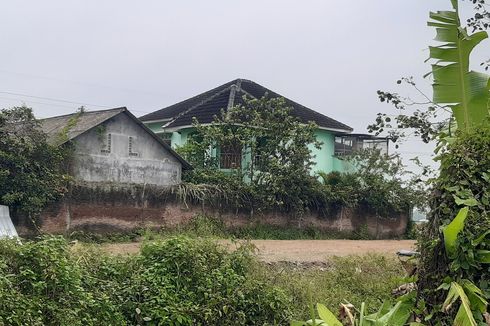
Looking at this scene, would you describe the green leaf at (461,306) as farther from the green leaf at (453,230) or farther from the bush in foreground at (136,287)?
the bush in foreground at (136,287)

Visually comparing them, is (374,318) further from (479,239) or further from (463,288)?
(479,239)

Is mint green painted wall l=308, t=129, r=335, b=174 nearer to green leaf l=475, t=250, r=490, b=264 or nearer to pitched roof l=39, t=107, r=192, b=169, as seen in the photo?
pitched roof l=39, t=107, r=192, b=169

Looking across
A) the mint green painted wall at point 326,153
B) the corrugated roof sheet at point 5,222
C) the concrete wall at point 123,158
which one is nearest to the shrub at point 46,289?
the corrugated roof sheet at point 5,222

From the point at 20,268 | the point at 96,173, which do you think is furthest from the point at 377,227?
the point at 20,268

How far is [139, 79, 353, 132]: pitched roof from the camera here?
2298 centimetres

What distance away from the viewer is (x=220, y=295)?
6.34 meters

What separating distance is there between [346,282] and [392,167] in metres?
14.6

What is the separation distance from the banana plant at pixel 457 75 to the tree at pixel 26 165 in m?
11.5

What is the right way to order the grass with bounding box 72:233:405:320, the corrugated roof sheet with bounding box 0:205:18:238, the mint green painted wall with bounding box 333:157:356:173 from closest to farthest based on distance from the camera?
the grass with bounding box 72:233:405:320 < the corrugated roof sheet with bounding box 0:205:18:238 < the mint green painted wall with bounding box 333:157:356:173

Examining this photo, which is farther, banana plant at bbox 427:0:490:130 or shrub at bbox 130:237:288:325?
shrub at bbox 130:237:288:325

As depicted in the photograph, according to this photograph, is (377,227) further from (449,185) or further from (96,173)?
(449,185)

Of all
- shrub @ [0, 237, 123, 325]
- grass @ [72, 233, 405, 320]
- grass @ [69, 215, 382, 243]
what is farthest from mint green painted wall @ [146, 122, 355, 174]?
shrub @ [0, 237, 123, 325]

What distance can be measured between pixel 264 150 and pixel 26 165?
8.75 metres

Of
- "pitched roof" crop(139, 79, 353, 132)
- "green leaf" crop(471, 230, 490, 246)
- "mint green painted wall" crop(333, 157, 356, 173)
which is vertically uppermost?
"pitched roof" crop(139, 79, 353, 132)
